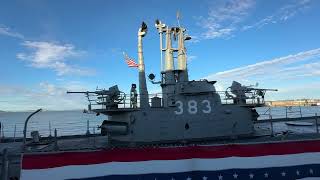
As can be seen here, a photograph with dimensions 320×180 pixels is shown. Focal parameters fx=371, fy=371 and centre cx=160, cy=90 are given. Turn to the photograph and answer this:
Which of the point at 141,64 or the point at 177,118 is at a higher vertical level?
the point at 141,64

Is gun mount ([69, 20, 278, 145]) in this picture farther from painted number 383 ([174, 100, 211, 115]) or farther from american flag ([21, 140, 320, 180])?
american flag ([21, 140, 320, 180])

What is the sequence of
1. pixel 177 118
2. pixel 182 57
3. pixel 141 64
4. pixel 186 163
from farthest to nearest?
pixel 182 57 → pixel 141 64 → pixel 177 118 → pixel 186 163

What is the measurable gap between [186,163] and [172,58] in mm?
19796

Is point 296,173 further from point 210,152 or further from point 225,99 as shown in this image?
point 225,99

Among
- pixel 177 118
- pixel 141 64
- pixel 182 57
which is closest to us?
pixel 177 118

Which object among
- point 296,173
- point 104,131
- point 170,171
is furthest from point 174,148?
point 104,131

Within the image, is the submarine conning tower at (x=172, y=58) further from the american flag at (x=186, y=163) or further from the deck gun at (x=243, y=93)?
the american flag at (x=186, y=163)

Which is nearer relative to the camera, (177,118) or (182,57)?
(177,118)

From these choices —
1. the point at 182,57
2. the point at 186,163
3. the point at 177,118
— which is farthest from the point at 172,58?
the point at 186,163

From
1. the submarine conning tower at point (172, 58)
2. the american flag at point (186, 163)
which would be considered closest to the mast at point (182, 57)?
the submarine conning tower at point (172, 58)

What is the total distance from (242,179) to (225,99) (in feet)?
59.3

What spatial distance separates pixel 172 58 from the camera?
26281mm

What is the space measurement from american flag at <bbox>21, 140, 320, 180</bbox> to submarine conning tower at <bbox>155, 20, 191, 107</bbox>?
677 inches

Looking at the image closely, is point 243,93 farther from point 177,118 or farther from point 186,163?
point 186,163
